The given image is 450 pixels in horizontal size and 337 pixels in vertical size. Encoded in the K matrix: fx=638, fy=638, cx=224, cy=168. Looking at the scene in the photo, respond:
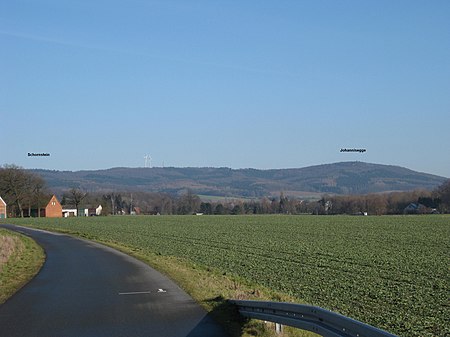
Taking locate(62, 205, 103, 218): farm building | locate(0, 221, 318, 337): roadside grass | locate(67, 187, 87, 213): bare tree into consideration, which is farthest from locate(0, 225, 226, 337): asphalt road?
locate(62, 205, 103, 218): farm building

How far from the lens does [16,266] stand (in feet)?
74.7

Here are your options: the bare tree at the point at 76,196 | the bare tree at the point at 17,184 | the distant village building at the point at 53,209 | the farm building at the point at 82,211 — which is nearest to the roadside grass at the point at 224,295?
the bare tree at the point at 17,184

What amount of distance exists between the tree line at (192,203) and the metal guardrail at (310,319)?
4194 inches

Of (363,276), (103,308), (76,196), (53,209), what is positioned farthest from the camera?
(76,196)

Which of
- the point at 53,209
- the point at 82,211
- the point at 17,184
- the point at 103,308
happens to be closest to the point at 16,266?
the point at 103,308

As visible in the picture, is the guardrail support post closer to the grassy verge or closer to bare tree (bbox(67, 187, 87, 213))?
the grassy verge

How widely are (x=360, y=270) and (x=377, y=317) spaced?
990cm

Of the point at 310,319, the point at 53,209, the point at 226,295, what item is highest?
the point at 53,209

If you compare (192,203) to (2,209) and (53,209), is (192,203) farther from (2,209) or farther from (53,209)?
(2,209)

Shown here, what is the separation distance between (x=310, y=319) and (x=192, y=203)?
171221mm

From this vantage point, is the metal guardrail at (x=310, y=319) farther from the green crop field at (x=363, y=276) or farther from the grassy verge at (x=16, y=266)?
the grassy verge at (x=16, y=266)

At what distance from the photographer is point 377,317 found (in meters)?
12.3

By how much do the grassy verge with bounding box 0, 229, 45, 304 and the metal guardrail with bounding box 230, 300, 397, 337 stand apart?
20.6 feet

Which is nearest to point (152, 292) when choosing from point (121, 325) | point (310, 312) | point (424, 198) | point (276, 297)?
point (276, 297)
